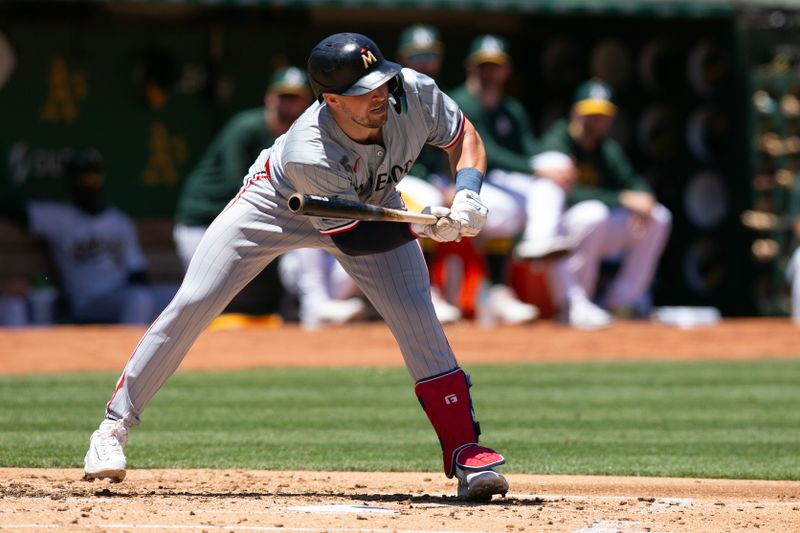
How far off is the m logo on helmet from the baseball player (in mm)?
35

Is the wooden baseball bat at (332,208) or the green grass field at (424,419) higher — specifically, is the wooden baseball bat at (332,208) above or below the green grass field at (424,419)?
above

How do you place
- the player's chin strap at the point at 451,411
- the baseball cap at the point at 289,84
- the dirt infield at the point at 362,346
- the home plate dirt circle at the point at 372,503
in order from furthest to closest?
the baseball cap at the point at 289,84, the dirt infield at the point at 362,346, the player's chin strap at the point at 451,411, the home plate dirt circle at the point at 372,503

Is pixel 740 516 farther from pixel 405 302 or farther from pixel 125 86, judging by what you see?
pixel 125 86

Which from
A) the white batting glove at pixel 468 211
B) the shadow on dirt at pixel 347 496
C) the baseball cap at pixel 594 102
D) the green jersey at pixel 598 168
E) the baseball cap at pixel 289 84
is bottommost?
the shadow on dirt at pixel 347 496

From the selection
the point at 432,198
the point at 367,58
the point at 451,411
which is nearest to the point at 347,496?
the point at 451,411

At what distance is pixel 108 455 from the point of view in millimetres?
4781

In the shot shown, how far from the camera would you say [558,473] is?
5.61 meters

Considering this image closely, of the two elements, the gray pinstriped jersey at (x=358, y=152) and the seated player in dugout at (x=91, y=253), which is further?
the seated player in dugout at (x=91, y=253)

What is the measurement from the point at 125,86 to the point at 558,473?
309 inches

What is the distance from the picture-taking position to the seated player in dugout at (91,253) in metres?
11.5

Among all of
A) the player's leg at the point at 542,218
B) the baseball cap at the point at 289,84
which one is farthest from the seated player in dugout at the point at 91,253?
the player's leg at the point at 542,218

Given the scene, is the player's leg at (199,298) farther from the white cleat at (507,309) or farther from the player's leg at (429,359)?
the white cleat at (507,309)

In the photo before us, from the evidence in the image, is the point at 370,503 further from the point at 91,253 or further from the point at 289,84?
the point at 91,253

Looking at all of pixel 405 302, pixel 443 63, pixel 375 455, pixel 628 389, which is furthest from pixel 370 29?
pixel 405 302
